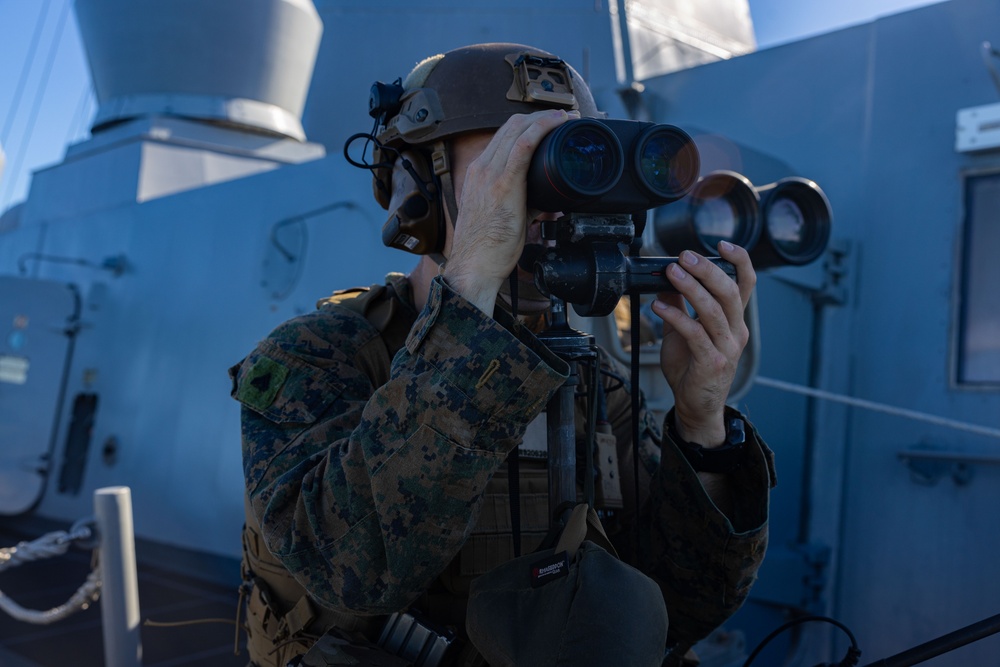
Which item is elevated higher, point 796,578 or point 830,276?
point 830,276

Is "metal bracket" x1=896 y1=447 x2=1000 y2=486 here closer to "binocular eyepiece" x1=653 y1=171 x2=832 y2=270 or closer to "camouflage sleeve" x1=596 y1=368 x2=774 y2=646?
"binocular eyepiece" x1=653 y1=171 x2=832 y2=270

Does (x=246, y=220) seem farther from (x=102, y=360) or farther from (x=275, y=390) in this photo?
(x=275, y=390)

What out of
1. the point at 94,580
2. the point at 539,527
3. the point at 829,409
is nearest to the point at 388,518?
Answer: the point at 539,527

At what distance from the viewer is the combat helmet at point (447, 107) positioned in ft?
4.04

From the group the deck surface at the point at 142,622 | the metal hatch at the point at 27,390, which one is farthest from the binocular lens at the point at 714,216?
the metal hatch at the point at 27,390

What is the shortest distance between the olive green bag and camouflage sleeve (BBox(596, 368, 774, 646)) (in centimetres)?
34

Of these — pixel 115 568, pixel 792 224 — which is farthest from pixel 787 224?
pixel 115 568

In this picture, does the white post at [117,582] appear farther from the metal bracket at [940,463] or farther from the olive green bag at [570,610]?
the metal bracket at [940,463]

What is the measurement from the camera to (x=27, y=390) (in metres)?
5.20

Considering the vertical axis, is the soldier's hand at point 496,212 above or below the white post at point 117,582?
above

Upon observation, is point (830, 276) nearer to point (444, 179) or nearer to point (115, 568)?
point (444, 179)

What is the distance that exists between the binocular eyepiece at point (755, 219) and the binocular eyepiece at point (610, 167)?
0.63 meters

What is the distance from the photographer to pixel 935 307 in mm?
2570

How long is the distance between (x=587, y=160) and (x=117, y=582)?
73.6 inches
